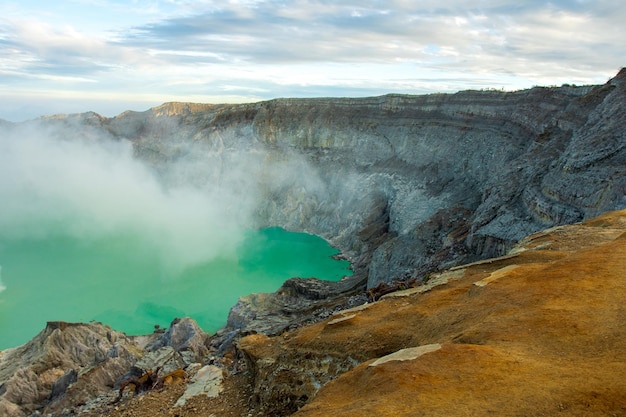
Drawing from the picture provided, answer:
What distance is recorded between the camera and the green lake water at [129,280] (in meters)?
34.1

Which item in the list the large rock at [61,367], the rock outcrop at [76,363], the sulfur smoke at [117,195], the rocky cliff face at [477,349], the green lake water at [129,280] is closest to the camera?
the rocky cliff face at [477,349]

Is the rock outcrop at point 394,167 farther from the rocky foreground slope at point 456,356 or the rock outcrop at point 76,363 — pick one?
the rocky foreground slope at point 456,356

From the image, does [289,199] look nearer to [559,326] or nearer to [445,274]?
[445,274]

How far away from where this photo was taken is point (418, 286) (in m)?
15.6

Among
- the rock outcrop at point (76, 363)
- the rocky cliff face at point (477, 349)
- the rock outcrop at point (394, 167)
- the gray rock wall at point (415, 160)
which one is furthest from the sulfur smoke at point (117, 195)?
the rocky cliff face at point (477, 349)

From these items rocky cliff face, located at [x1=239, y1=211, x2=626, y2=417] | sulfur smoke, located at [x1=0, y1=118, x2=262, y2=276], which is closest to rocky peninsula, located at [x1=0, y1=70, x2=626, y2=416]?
rocky cliff face, located at [x1=239, y1=211, x2=626, y2=417]

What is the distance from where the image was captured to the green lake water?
112ft

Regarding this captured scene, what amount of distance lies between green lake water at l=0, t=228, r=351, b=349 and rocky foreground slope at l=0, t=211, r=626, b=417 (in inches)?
585

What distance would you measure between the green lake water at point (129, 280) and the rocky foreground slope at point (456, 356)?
14.9 metres

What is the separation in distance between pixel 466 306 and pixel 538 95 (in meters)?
30.3

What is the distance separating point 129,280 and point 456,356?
124 ft

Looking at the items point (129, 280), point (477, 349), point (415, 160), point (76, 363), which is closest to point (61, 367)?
point (76, 363)

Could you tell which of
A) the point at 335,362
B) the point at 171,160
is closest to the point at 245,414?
the point at 335,362

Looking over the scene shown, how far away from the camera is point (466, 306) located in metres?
11.2
